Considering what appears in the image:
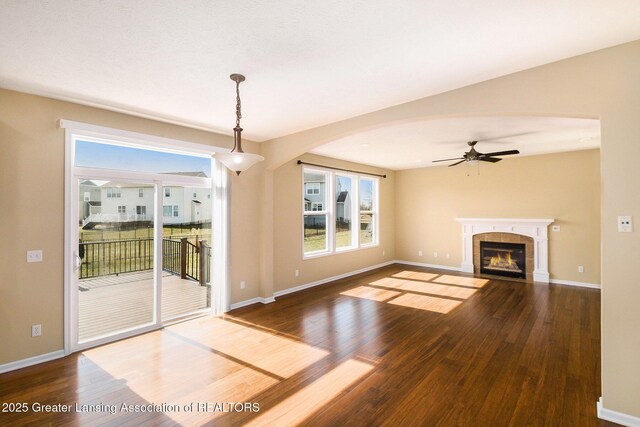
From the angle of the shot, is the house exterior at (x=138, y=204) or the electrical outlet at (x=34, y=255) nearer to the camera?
the electrical outlet at (x=34, y=255)

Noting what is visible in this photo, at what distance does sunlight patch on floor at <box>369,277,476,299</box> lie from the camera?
552cm

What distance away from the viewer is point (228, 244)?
4629mm

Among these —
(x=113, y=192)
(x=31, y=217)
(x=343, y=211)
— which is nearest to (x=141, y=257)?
(x=113, y=192)

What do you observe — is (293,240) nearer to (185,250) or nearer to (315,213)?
(315,213)

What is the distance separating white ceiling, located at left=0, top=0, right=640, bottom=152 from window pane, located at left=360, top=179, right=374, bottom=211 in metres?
4.45

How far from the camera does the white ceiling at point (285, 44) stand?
1.82 m

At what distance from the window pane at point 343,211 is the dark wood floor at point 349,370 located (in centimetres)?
246

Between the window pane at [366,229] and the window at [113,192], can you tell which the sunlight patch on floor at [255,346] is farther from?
the window pane at [366,229]

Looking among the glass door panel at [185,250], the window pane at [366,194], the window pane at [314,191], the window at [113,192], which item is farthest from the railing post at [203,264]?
the window pane at [366,194]

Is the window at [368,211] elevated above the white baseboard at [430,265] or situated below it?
above

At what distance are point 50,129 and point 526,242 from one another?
27.3 ft

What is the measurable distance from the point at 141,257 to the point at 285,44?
331 cm

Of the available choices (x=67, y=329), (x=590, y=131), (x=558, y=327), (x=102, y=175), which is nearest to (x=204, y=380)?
(x=67, y=329)

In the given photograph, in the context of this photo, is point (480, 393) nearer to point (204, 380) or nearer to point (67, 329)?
Answer: point (204, 380)
